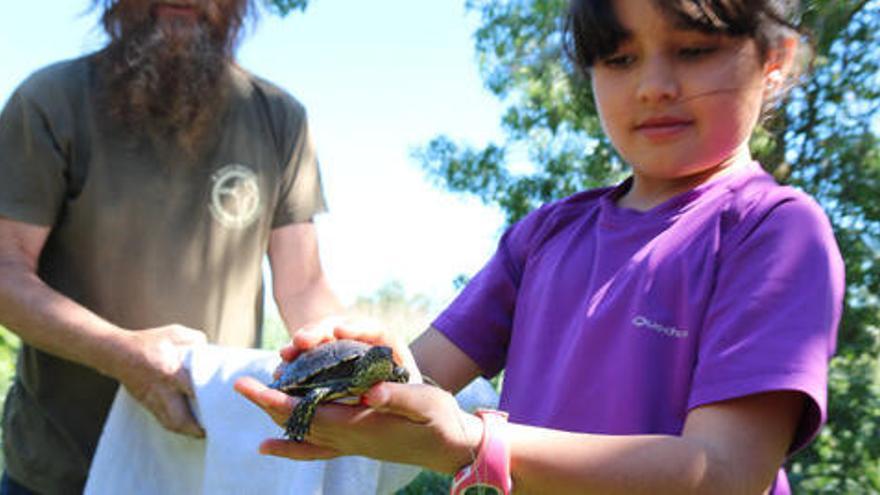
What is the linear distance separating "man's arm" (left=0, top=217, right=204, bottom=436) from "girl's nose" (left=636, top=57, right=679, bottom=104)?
66.6 inches

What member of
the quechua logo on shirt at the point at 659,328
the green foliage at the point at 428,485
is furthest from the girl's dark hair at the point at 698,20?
the green foliage at the point at 428,485

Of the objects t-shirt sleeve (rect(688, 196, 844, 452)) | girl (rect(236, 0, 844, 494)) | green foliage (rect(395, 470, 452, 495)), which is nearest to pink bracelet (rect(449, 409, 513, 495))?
girl (rect(236, 0, 844, 494))

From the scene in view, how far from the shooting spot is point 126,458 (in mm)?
2871

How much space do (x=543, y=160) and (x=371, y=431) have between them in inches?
220

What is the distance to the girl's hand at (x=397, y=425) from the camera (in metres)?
1.38

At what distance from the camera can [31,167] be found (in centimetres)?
297

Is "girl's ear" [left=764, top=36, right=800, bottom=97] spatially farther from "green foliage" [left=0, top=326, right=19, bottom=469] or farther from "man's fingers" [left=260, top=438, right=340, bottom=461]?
"green foliage" [left=0, top=326, right=19, bottom=469]

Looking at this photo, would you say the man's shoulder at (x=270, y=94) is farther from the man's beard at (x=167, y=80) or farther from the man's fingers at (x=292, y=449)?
the man's fingers at (x=292, y=449)

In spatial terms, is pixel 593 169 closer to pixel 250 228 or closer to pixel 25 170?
pixel 250 228

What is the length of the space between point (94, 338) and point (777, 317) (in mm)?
2056

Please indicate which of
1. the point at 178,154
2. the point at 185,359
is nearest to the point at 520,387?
the point at 185,359

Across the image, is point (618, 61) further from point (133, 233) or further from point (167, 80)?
point (167, 80)

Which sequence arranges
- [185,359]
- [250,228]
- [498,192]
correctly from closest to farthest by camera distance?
[185,359] < [250,228] < [498,192]

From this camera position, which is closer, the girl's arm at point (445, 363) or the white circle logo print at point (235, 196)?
the girl's arm at point (445, 363)
